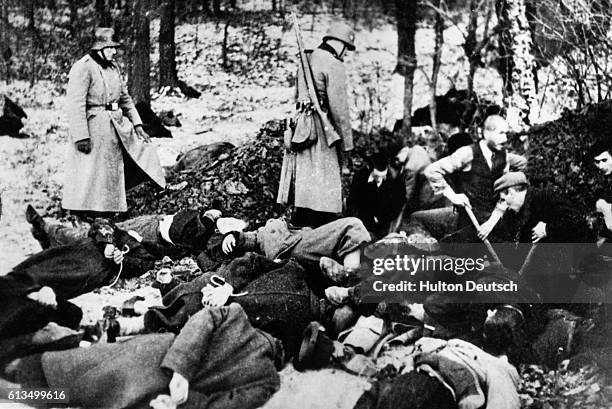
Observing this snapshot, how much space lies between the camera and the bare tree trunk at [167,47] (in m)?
7.26

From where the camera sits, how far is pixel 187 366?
5.88 meters

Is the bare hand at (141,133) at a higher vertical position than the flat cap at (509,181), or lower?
higher

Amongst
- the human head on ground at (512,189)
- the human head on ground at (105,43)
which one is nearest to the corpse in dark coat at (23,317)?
the human head on ground at (105,43)

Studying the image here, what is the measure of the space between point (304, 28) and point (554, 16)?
7.29 ft

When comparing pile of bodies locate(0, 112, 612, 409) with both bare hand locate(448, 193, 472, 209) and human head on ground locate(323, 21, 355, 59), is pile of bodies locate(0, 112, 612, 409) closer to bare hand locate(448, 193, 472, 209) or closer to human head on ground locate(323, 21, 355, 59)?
bare hand locate(448, 193, 472, 209)

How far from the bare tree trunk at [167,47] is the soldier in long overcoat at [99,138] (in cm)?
38

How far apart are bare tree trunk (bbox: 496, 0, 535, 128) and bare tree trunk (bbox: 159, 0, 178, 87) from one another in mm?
2874

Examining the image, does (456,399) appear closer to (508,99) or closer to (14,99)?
(508,99)

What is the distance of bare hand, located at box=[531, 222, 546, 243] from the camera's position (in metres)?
6.78

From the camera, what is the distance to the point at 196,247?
690 cm

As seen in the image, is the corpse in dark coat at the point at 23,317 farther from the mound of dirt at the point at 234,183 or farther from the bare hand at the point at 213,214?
the bare hand at the point at 213,214

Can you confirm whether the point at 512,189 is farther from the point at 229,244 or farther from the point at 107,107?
the point at 107,107

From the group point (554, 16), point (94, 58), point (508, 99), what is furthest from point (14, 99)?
point (554, 16)

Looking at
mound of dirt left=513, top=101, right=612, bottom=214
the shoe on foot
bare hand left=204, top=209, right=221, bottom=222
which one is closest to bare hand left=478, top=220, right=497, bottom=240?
mound of dirt left=513, top=101, right=612, bottom=214
